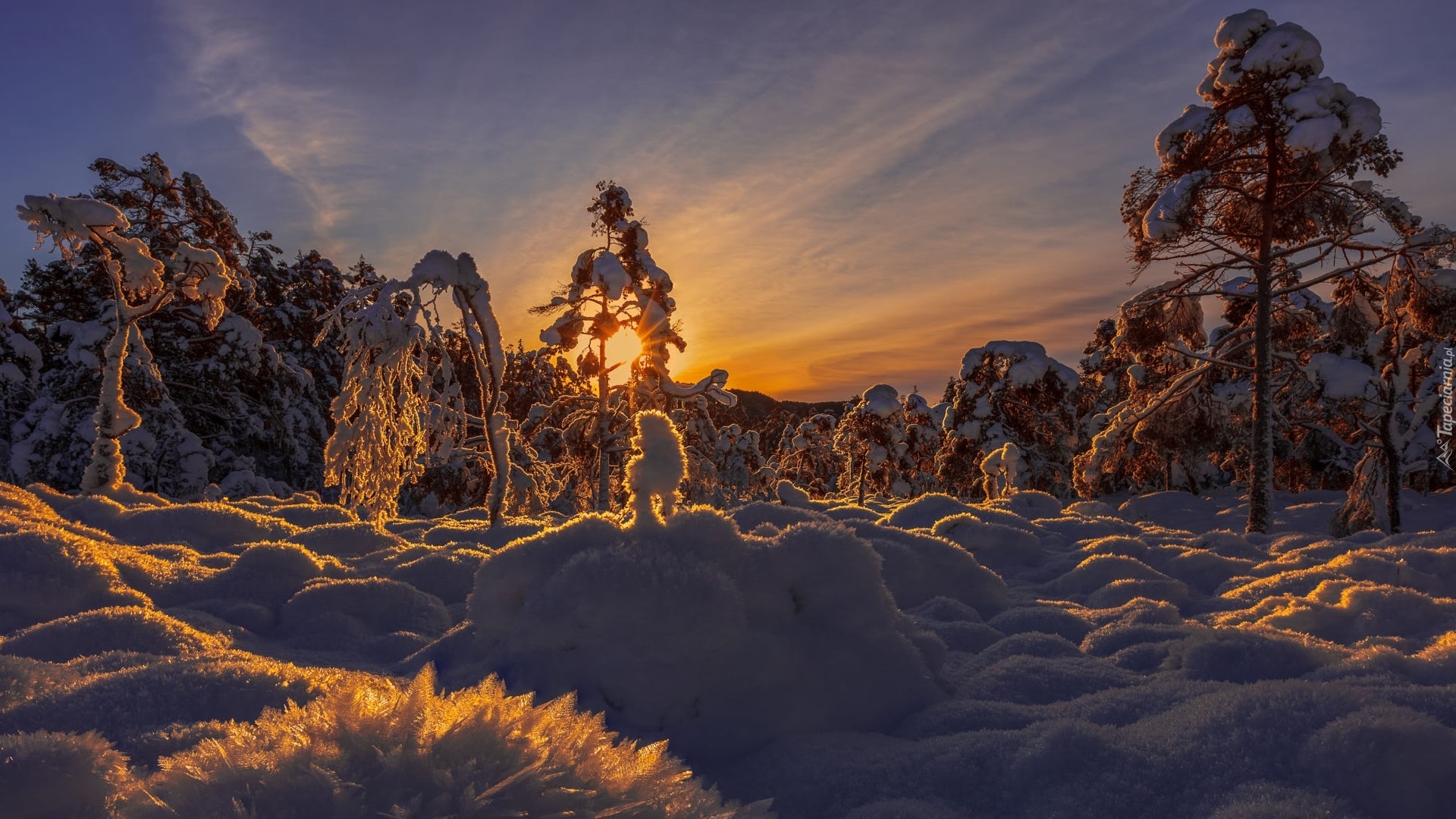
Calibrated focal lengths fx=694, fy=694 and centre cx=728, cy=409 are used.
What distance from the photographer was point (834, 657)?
2785mm

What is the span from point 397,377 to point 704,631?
479 centimetres

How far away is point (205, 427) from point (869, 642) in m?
23.9

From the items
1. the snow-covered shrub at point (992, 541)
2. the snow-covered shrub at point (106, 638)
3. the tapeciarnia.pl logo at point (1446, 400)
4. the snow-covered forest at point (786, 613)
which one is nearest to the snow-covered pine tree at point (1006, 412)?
the snow-covered forest at point (786, 613)

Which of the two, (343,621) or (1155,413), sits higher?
(1155,413)

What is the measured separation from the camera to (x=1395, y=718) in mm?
1956

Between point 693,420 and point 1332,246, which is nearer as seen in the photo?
point 1332,246

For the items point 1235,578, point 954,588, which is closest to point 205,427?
point 954,588

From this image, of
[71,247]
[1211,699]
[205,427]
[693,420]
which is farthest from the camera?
[693,420]

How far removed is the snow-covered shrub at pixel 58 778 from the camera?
3.53 feet

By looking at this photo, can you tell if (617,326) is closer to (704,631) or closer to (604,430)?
(604,430)

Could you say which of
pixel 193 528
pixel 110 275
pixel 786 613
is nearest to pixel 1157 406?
pixel 786 613

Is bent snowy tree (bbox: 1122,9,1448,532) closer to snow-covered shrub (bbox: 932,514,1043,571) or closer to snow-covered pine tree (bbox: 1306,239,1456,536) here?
snow-covered pine tree (bbox: 1306,239,1456,536)

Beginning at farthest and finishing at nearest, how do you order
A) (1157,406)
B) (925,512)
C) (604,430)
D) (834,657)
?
(604,430) < (1157,406) < (925,512) < (834,657)

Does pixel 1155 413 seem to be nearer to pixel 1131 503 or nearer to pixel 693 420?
pixel 1131 503
